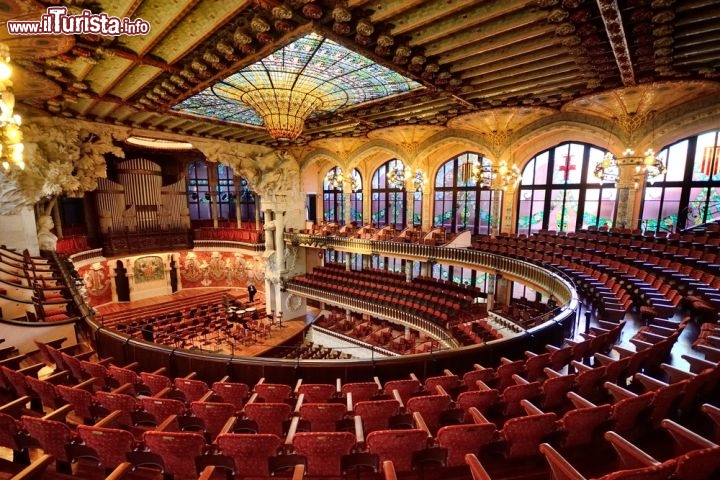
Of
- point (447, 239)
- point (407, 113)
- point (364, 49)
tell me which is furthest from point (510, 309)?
point (364, 49)

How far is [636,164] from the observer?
33.9ft

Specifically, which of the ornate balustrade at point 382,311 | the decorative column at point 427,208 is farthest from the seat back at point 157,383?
the decorative column at point 427,208

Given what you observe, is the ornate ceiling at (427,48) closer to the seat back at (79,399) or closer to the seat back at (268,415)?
the seat back at (79,399)

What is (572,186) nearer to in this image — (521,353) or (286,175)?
(521,353)

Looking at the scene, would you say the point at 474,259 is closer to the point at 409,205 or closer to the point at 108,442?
the point at 409,205

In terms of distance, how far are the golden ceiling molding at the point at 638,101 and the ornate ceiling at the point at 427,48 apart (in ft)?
0.26

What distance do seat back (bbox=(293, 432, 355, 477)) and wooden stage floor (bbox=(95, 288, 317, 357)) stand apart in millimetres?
9961

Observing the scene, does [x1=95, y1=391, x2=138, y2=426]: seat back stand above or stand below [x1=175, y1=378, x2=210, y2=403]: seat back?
above

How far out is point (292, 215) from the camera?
61.0 feet

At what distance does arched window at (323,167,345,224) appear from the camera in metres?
21.1

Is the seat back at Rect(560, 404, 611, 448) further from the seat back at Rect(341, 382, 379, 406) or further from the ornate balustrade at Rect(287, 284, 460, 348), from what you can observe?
the ornate balustrade at Rect(287, 284, 460, 348)

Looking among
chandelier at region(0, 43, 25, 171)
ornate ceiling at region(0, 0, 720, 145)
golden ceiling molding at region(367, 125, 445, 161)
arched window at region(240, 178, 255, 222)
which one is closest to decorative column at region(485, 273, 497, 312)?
ornate ceiling at region(0, 0, 720, 145)

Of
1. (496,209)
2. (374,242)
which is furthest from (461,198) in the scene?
(374,242)

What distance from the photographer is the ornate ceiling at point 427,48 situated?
5.08 meters
